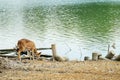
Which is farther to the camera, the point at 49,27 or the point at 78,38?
the point at 49,27

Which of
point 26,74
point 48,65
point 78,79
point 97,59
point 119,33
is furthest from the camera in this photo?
point 119,33

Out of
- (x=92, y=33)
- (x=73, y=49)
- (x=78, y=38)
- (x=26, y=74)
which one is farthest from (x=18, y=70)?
(x=92, y=33)

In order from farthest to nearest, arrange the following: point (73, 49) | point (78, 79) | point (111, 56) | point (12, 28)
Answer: point (12, 28), point (73, 49), point (111, 56), point (78, 79)

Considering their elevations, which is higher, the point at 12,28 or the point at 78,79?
the point at 12,28

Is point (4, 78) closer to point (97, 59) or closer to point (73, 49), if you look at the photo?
point (97, 59)

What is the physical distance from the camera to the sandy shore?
1579 centimetres

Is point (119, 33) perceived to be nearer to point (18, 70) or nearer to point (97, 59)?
point (97, 59)

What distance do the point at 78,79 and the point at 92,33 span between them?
92.3 feet

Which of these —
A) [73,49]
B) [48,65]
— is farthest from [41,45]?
[48,65]

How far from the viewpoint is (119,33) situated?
4253cm

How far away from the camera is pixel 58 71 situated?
1745 cm

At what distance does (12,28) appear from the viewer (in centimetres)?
4888

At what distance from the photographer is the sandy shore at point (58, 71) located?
15.8 meters

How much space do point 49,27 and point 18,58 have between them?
28.5 m
